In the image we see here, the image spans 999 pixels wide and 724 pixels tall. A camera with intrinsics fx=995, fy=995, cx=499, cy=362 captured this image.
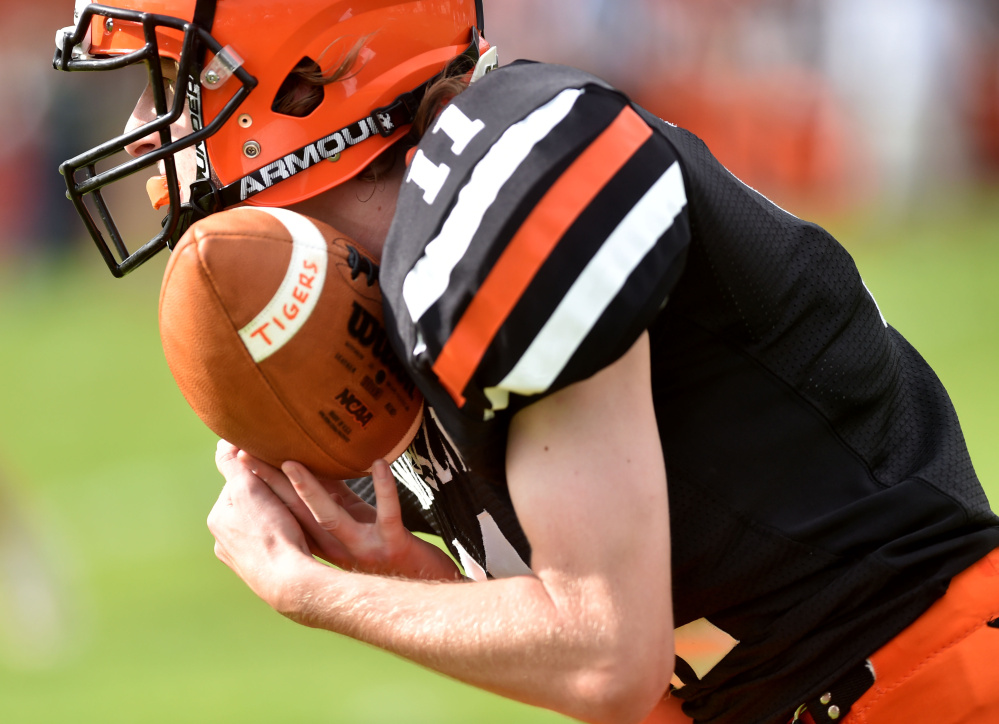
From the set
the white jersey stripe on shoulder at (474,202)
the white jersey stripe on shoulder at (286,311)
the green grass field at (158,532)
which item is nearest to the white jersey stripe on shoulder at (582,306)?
the white jersey stripe on shoulder at (474,202)

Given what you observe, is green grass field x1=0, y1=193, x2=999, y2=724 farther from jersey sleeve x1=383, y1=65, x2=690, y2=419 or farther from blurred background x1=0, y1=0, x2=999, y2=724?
jersey sleeve x1=383, y1=65, x2=690, y2=419

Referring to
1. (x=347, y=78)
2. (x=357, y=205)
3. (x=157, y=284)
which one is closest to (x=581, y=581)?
(x=357, y=205)

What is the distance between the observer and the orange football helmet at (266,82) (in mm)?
1662

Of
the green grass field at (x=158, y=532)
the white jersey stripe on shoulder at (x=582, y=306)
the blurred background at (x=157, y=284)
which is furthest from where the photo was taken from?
the blurred background at (x=157, y=284)

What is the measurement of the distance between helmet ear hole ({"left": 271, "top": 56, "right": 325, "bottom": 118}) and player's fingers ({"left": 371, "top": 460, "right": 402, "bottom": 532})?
63cm

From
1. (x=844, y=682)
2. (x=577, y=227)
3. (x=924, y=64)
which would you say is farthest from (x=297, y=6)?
(x=924, y=64)

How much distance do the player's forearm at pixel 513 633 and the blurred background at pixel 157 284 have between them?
1932 millimetres

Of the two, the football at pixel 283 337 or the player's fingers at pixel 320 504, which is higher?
the football at pixel 283 337

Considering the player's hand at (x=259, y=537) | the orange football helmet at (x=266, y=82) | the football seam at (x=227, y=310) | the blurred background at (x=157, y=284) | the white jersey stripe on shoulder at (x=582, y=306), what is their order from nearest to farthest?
the white jersey stripe on shoulder at (x=582, y=306) → the football seam at (x=227, y=310) → the player's hand at (x=259, y=537) → the orange football helmet at (x=266, y=82) → the blurred background at (x=157, y=284)

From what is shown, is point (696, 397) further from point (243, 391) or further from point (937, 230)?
point (937, 230)

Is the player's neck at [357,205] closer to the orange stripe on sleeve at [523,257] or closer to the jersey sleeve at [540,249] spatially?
the jersey sleeve at [540,249]

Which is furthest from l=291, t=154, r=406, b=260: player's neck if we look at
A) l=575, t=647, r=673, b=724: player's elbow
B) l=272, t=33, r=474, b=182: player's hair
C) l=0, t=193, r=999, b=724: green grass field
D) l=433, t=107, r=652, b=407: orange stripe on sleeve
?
l=0, t=193, r=999, b=724: green grass field

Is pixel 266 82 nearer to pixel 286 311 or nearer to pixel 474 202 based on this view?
pixel 286 311

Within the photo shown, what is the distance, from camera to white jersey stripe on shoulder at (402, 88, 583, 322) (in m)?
1.21
